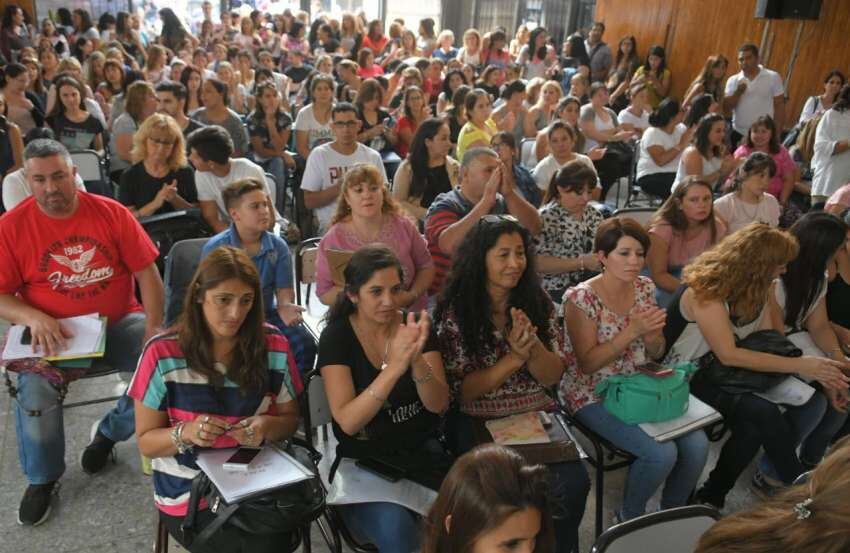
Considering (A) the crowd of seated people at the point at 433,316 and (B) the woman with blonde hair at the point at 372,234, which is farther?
(B) the woman with blonde hair at the point at 372,234

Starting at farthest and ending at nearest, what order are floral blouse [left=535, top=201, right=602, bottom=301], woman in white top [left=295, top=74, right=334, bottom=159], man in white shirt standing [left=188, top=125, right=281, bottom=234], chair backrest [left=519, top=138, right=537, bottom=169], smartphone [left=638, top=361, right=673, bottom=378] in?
chair backrest [left=519, top=138, right=537, bottom=169] → woman in white top [left=295, top=74, right=334, bottom=159] → man in white shirt standing [left=188, top=125, right=281, bottom=234] → floral blouse [left=535, top=201, right=602, bottom=301] → smartphone [left=638, top=361, right=673, bottom=378]

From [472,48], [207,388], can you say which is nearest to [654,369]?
[207,388]

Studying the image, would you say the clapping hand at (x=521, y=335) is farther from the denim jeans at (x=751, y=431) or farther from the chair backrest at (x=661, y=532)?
the denim jeans at (x=751, y=431)

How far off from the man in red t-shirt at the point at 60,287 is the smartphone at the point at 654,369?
6.76 feet

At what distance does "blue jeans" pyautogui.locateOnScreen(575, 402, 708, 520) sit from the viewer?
2.49 meters

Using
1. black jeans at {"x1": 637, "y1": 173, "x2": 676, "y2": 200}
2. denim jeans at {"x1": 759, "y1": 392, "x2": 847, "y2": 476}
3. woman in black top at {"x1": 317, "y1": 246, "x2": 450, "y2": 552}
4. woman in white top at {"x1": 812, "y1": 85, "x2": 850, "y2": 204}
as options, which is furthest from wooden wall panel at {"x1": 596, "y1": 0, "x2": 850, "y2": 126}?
woman in black top at {"x1": 317, "y1": 246, "x2": 450, "y2": 552}

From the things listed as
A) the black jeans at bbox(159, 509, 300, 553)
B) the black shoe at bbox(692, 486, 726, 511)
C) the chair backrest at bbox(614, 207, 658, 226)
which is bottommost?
the black shoe at bbox(692, 486, 726, 511)

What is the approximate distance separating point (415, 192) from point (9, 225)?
232 centimetres

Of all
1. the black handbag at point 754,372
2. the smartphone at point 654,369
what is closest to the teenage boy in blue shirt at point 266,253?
the smartphone at point 654,369

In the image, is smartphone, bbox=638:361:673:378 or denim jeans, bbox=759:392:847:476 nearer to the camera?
smartphone, bbox=638:361:673:378

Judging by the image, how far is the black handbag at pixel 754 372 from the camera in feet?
9.05

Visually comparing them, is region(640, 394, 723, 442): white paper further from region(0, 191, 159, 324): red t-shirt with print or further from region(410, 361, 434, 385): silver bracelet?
region(0, 191, 159, 324): red t-shirt with print

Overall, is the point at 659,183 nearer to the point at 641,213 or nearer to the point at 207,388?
the point at 641,213

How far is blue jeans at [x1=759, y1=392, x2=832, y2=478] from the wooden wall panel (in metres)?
6.27
